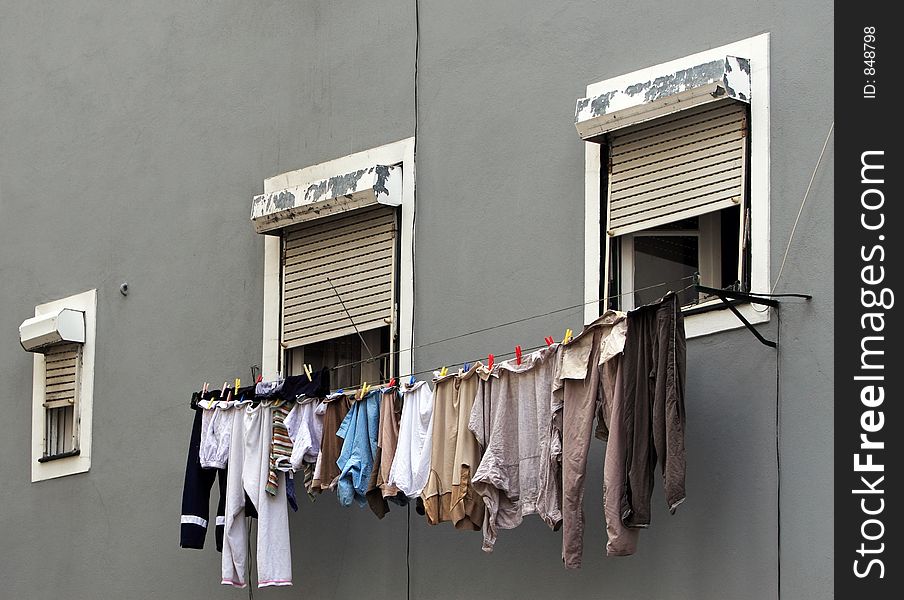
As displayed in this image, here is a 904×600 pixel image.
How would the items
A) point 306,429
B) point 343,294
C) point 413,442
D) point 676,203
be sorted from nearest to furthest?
point 676,203 < point 413,442 < point 306,429 < point 343,294

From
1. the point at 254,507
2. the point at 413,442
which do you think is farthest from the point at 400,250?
the point at 254,507

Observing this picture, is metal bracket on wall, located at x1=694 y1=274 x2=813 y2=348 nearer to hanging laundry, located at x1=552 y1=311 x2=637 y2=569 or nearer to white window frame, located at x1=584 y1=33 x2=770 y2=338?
white window frame, located at x1=584 y1=33 x2=770 y2=338

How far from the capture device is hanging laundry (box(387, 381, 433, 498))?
8.67 meters

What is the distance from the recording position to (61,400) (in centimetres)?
1226

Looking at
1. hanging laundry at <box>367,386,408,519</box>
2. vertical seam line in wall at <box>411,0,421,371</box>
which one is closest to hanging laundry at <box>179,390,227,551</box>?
hanging laundry at <box>367,386,408,519</box>

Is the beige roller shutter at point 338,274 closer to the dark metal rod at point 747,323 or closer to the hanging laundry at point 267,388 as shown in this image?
the hanging laundry at point 267,388

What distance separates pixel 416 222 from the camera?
9.81m

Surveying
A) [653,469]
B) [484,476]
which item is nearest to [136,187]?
[484,476]

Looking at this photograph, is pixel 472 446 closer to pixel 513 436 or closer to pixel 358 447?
pixel 513 436

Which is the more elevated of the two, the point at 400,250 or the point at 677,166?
the point at 677,166

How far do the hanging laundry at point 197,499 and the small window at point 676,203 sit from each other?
2797 mm

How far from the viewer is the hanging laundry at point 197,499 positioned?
989cm

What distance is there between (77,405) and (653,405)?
5802 mm

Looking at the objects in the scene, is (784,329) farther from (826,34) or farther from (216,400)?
(216,400)
